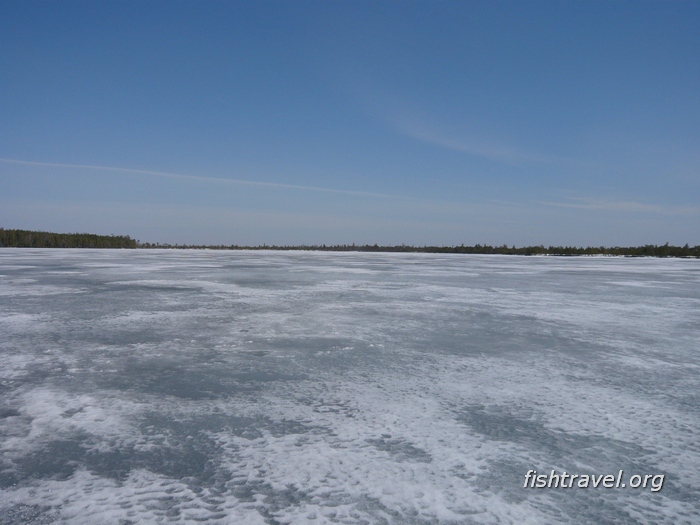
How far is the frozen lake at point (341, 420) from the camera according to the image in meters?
1.64

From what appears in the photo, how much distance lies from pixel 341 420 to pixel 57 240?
65.1 metres

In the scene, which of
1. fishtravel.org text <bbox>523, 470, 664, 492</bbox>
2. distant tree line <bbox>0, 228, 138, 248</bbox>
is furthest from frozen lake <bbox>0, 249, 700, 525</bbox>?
distant tree line <bbox>0, 228, 138, 248</bbox>

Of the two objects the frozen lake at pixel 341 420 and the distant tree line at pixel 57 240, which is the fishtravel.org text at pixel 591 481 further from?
the distant tree line at pixel 57 240

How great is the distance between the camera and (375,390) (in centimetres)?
281

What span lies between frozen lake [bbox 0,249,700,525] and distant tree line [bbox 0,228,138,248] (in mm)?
59280

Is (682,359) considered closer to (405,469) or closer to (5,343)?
(405,469)

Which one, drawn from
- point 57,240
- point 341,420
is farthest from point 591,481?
point 57,240

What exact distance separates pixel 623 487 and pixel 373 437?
1.01 metres

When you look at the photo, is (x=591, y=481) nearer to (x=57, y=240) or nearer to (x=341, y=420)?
(x=341, y=420)

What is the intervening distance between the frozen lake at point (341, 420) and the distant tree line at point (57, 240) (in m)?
59.3

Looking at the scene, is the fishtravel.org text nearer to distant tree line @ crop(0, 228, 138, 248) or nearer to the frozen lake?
the frozen lake

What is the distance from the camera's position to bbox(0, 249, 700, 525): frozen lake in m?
1.64

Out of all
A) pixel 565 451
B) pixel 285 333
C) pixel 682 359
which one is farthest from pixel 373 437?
pixel 682 359

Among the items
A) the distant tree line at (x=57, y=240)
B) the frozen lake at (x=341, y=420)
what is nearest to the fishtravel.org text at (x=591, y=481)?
the frozen lake at (x=341, y=420)
